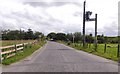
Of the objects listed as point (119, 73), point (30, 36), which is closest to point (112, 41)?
point (30, 36)

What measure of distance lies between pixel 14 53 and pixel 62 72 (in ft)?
40.3

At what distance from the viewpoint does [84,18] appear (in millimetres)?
50062

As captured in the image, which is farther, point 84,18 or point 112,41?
point 112,41

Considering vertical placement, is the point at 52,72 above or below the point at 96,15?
below

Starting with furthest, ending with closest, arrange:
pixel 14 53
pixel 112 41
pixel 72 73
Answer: pixel 112 41 → pixel 14 53 → pixel 72 73

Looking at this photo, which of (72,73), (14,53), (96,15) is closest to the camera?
(72,73)

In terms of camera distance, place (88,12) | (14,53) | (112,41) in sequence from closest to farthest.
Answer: (14,53)
(88,12)
(112,41)

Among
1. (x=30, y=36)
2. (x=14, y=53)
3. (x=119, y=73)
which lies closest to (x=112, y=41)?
(x=30, y=36)

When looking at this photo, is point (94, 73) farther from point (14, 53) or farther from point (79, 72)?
point (14, 53)

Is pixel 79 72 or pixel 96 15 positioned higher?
pixel 96 15

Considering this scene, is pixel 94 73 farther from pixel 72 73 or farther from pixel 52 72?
pixel 52 72

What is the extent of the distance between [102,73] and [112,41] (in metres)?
126

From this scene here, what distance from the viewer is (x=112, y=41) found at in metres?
136

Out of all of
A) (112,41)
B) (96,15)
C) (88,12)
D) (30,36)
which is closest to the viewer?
(96,15)
